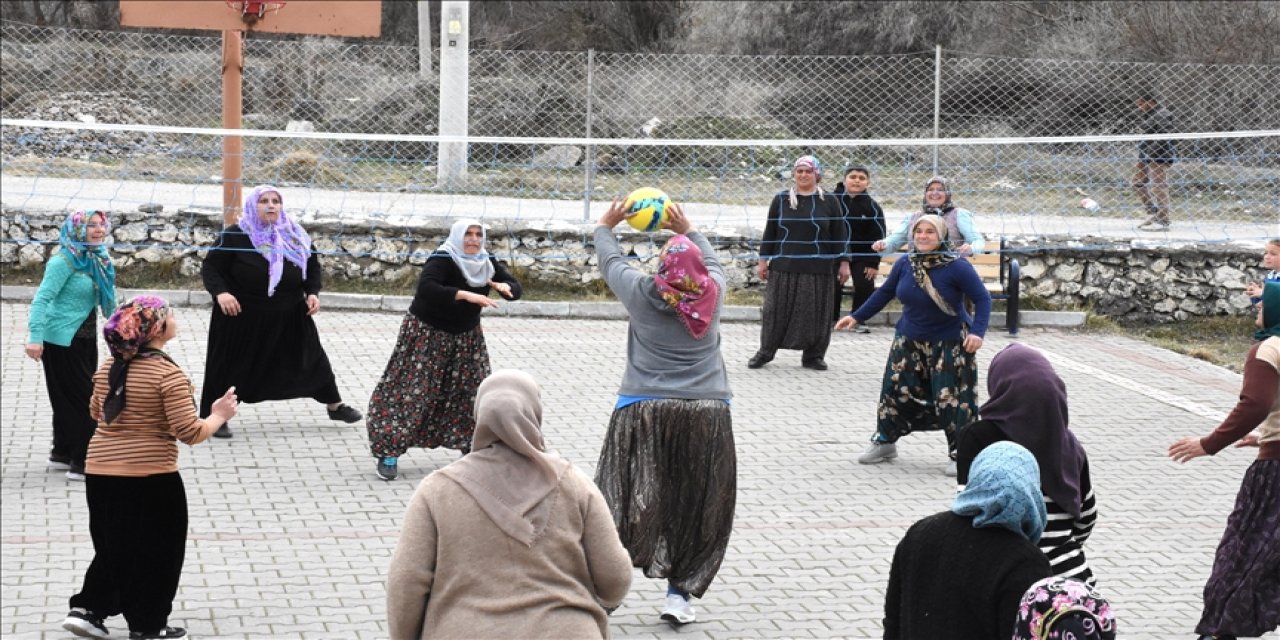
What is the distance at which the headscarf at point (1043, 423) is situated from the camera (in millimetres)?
5172

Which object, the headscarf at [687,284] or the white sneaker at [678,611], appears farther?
the white sneaker at [678,611]

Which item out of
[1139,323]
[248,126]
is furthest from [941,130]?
[248,126]

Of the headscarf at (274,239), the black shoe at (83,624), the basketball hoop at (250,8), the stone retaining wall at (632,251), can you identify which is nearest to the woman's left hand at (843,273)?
the stone retaining wall at (632,251)

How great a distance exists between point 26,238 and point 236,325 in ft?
20.4

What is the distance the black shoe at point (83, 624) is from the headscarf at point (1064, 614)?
3984 mm

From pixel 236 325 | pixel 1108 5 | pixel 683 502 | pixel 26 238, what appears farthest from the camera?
pixel 1108 5

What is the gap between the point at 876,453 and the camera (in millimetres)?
9516

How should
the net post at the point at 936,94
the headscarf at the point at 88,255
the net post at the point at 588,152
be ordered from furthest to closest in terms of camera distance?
the net post at the point at 588,152
the net post at the point at 936,94
the headscarf at the point at 88,255

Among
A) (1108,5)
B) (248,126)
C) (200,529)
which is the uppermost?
(1108,5)

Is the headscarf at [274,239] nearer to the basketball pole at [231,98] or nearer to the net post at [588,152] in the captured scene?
the basketball pole at [231,98]

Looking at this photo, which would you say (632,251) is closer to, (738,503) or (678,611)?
(738,503)

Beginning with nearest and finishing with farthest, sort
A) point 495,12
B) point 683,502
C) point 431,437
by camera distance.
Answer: point 683,502 → point 431,437 → point 495,12

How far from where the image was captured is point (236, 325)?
946 centimetres

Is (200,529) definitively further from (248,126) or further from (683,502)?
(248,126)
